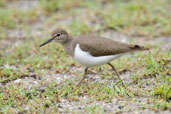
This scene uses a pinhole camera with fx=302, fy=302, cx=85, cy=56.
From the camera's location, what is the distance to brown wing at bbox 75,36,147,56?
5.39 meters

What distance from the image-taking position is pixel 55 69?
6.57 meters

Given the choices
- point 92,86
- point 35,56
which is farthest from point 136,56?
point 35,56

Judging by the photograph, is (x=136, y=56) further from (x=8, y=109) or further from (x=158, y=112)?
(x=8, y=109)

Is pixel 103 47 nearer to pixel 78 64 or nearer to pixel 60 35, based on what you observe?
pixel 60 35

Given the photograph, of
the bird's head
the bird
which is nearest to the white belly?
the bird

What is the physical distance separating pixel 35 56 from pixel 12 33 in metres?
1.79

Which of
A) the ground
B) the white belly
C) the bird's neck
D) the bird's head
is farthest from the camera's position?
the bird's head

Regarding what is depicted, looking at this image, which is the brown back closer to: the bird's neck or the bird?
the bird

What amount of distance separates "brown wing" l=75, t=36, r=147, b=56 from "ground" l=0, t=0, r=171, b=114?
1.96ft

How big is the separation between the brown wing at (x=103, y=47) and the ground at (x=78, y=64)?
0.60 meters

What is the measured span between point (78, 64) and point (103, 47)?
1536 millimetres

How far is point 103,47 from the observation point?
17.9 ft

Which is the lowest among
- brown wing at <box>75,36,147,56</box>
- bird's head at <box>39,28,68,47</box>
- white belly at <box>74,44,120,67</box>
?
white belly at <box>74,44,120,67</box>

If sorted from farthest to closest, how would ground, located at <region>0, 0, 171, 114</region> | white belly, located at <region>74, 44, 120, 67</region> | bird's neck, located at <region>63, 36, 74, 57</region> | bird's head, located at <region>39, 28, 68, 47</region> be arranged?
bird's head, located at <region>39, 28, 68, 47</region> < bird's neck, located at <region>63, 36, 74, 57</region> < white belly, located at <region>74, 44, 120, 67</region> < ground, located at <region>0, 0, 171, 114</region>
